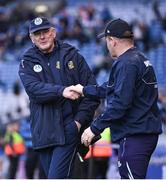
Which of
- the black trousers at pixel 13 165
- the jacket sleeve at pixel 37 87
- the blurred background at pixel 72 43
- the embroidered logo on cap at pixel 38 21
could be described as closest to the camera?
the jacket sleeve at pixel 37 87

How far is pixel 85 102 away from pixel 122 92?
0.84 m

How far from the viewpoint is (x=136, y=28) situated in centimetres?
1769

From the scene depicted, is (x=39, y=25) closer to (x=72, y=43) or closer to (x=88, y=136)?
(x=88, y=136)

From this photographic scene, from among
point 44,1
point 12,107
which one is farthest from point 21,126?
point 44,1

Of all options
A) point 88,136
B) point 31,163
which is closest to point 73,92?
point 88,136

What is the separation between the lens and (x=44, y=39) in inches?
231

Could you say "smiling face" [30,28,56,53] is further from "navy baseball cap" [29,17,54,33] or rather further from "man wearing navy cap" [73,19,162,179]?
"man wearing navy cap" [73,19,162,179]

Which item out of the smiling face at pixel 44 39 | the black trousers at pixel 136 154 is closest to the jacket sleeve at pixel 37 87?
the smiling face at pixel 44 39

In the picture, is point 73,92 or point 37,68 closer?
point 73,92

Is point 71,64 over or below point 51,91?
over

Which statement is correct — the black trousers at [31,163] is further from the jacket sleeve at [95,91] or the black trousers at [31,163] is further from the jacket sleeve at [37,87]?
the jacket sleeve at [95,91]

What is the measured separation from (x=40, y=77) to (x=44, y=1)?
670 inches

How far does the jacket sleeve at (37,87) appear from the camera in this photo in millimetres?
5758

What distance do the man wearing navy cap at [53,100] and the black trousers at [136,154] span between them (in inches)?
27.1
